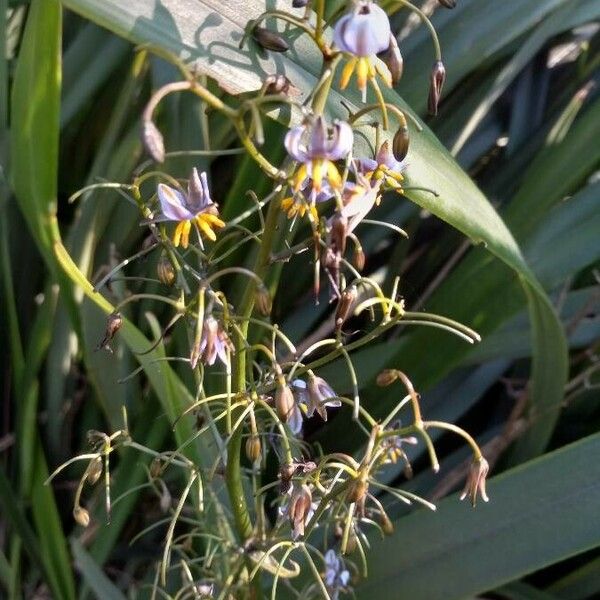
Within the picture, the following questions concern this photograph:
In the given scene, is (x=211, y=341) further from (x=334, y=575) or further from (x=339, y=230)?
(x=334, y=575)

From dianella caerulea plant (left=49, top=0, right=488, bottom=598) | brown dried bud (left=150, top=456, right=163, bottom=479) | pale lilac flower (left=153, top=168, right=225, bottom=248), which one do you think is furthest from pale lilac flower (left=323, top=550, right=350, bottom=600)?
pale lilac flower (left=153, top=168, right=225, bottom=248)

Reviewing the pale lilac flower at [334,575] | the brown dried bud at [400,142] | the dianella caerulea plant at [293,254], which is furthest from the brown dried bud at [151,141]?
the pale lilac flower at [334,575]

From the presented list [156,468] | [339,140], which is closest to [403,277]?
[156,468]

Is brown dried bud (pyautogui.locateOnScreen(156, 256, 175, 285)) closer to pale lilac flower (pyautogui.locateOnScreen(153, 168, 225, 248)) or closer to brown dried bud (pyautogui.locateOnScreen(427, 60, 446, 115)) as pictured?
pale lilac flower (pyautogui.locateOnScreen(153, 168, 225, 248))

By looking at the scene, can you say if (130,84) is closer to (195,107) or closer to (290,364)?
(195,107)

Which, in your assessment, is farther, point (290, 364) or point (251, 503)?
point (251, 503)

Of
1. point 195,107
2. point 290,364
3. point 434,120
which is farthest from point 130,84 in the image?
point 290,364
